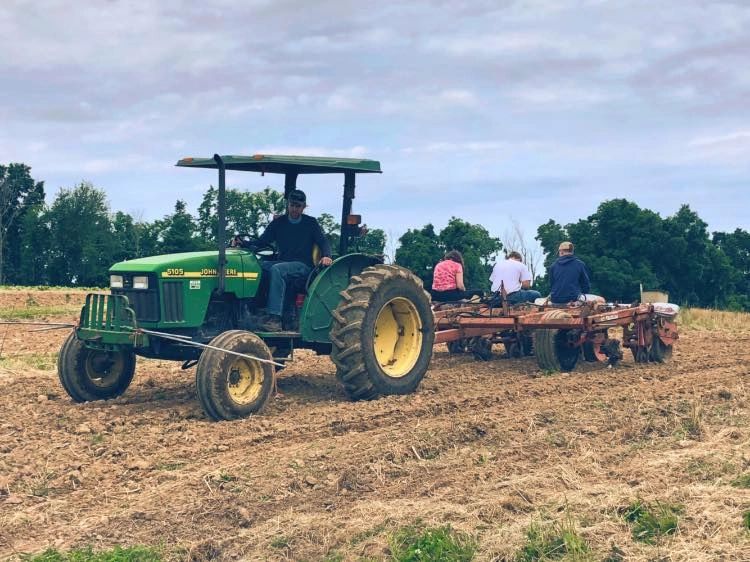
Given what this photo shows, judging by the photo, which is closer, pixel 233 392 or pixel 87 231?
pixel 233 392

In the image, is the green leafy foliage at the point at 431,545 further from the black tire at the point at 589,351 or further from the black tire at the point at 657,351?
the black tire at the point at 657,351

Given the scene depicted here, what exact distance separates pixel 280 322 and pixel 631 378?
4.71 m

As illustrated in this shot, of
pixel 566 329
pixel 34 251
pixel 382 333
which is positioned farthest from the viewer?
pixel 34 251

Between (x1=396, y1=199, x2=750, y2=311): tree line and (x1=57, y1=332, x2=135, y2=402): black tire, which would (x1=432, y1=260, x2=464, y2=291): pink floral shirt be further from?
(x1=396, y1=199, x2=750, y2=311): tree line

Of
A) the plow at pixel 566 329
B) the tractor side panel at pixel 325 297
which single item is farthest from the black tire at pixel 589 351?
the tractor side panel at pixel 325 297

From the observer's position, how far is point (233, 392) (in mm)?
8922

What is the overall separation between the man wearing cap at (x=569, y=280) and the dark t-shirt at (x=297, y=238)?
445 cm

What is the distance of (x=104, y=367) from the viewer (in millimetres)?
10133

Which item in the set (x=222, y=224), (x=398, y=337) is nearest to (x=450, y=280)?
(x=398, y=337)

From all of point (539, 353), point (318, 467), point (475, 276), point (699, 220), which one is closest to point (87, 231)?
point (475, 276)

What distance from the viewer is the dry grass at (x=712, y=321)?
70.9 ft

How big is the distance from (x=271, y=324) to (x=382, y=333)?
1.32 metres

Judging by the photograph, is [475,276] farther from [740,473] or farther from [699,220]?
[740,473]

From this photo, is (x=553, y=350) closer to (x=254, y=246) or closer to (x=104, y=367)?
(x=254, y=246)
